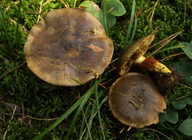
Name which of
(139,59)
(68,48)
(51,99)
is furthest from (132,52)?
(51,99)

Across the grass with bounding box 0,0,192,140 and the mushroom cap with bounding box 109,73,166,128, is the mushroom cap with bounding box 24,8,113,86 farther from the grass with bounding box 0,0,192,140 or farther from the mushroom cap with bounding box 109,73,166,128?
the mushroom cap with bounding box 109,73,166,128

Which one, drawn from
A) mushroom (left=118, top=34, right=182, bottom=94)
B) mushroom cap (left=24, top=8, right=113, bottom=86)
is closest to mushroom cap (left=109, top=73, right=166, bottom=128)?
mushroom (left=118, top=34, right=182, bottom=94)

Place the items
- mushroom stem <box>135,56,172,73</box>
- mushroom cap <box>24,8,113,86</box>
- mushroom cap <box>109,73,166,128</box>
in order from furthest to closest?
mushroom stem <box>135,56,172,73</box>
mushroom cap <box>109,73,166,128</box>
mushroom cap <box>24,8,113,86</box>

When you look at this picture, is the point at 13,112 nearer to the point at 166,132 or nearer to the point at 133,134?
the point at 133,134

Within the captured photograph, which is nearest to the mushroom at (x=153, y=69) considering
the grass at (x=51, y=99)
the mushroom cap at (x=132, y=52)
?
the mushroom cap at (x=132, y=52)

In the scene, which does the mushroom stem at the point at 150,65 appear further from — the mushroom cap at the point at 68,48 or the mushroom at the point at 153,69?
the mushroom cap at the point at 68,48

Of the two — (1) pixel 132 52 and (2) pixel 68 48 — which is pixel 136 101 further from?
(2) pixel 68 48
